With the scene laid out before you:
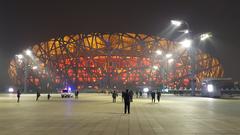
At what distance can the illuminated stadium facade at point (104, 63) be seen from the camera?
452 ft

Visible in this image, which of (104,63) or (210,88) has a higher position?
(104,63)

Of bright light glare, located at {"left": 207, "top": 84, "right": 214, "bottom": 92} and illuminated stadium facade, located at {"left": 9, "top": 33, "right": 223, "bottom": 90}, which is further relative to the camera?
illuminated stadium facade, located at {"left": 9, "top": 33, "right": 223, "bottom": 90}

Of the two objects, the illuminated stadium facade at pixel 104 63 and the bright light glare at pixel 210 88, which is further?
the illuminated stadium facade at pixel 104 63

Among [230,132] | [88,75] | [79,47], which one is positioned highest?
[79,47]

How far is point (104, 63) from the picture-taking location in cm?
13788

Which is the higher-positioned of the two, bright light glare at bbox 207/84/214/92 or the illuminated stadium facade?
the illuminated stadium facade

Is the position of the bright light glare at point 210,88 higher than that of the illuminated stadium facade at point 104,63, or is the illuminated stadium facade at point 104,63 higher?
the illuminated stadium facade at point 104,63

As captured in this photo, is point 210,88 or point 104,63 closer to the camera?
point 210,88

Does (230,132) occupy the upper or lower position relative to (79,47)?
lower

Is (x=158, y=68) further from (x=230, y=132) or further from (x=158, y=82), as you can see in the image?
(x=230, y=132)

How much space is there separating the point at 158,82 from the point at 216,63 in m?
25.4

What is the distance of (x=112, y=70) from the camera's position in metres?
138

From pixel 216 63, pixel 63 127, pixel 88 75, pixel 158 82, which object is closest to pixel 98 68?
pixel 88 75

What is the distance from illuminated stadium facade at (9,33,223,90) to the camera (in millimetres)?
137750
